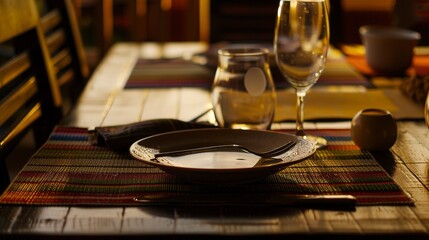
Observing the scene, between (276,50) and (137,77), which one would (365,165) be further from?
(137,77)

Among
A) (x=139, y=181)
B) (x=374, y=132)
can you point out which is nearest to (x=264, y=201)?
(x=139, y=181)

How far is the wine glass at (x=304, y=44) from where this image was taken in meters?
1.02

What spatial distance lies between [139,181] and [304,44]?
353 mm

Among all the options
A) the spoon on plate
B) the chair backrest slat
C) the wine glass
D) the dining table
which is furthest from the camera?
the chair backrest slat

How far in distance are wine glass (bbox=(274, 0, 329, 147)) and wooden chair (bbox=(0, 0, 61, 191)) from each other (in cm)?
47

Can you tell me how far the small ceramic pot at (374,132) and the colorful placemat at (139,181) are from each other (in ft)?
0.06

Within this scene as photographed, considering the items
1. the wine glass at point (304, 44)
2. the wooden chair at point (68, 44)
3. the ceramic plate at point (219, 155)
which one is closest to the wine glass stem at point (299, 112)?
the wine glass at point (304, 44)

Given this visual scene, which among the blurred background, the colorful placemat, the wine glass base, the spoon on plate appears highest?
the spoon on plate

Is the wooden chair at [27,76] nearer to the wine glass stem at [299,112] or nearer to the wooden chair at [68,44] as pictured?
the wooden chair at [68,44]

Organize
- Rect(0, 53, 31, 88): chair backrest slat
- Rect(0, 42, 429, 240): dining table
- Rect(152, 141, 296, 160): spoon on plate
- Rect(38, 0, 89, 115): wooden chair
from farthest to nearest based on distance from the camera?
1. Rect(38, 0, 89, 115): wooden chair
2. Rect(0, 53, 31, 88): chair backrest slat
3. Rect(152, 141, 296, 160): spoon on plate
4. Rect(0, 42, 429, 240): dining table

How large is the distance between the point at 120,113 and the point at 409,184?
590 mm

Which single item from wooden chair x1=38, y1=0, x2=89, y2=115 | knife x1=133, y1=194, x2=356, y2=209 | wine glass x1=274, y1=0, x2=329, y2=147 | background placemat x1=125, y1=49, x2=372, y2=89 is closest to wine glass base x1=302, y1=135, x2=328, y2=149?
wine glass x1=274, y1=0, x2=329, y2=147

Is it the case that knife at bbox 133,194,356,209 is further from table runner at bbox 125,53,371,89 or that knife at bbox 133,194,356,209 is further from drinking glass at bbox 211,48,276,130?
table runner at bbox 125,53,371,89

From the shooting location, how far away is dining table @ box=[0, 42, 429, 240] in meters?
0.70
